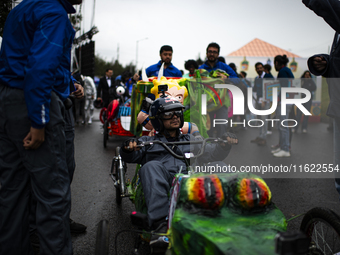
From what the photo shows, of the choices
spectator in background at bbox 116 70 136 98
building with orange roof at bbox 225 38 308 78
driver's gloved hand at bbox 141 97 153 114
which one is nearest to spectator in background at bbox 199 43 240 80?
driver's gloved hand at bbox 141 97 153 114

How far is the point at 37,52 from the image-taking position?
214cm

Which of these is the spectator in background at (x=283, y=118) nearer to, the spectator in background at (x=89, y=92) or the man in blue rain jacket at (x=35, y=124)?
the man in blue rain jacket at (x=35, y=124)

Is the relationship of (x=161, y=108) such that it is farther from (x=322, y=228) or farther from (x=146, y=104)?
(x=322, y=228)

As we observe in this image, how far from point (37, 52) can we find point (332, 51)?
228 centimetres

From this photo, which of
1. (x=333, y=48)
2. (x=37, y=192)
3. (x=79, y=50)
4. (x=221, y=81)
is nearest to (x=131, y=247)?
(x=37, y=192)

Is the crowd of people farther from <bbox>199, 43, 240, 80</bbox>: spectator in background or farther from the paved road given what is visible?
<bbox>199, 43, 240, 80</bbox>: spectator in background

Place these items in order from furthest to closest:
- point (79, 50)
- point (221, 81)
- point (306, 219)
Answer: point (79, 50) < point (221, 81) < point (306, 219)

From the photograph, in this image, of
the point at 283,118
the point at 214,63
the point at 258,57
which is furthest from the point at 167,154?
the point at 258,57

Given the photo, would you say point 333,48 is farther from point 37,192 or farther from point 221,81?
point 221,81

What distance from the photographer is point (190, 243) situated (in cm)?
185

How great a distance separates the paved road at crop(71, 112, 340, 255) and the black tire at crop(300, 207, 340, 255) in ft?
3.60

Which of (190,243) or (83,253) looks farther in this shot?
(83,253)

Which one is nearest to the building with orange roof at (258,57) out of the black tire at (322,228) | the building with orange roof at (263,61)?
the building with orange roof at (263,61)

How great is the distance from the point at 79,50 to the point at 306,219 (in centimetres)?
2099
